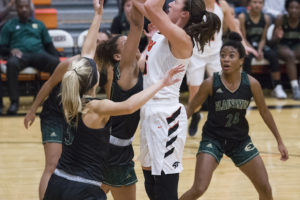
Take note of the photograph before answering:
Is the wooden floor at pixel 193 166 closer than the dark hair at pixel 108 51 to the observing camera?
No

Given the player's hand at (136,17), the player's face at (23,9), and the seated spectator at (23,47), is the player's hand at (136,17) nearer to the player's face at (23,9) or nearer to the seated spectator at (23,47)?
the seated spectator at (23,47)

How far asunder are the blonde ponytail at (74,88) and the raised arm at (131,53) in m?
0.58

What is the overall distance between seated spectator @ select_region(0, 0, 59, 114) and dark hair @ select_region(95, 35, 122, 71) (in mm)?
5246

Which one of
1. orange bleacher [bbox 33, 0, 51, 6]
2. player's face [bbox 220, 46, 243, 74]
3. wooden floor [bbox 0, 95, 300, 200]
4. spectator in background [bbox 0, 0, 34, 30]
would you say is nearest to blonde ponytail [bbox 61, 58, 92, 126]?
player's face [bbox 220, 46, 243, 74]

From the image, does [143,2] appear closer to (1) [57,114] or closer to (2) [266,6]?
(1) [57,114]

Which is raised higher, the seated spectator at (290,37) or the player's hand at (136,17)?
the player's hand at (136,17)

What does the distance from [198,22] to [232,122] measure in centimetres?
121

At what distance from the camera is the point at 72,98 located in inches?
142

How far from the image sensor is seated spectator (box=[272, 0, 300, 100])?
11.1m

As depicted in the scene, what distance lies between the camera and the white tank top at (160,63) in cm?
415

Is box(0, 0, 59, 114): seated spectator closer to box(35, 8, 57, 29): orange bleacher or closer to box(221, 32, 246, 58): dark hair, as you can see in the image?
box(35, 8, 57, 29): orange bleacher

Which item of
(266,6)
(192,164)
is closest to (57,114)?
(192,164)

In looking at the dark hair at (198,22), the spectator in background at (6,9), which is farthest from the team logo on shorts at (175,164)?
the spectator in background at (6,9)

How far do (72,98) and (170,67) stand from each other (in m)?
0.80
